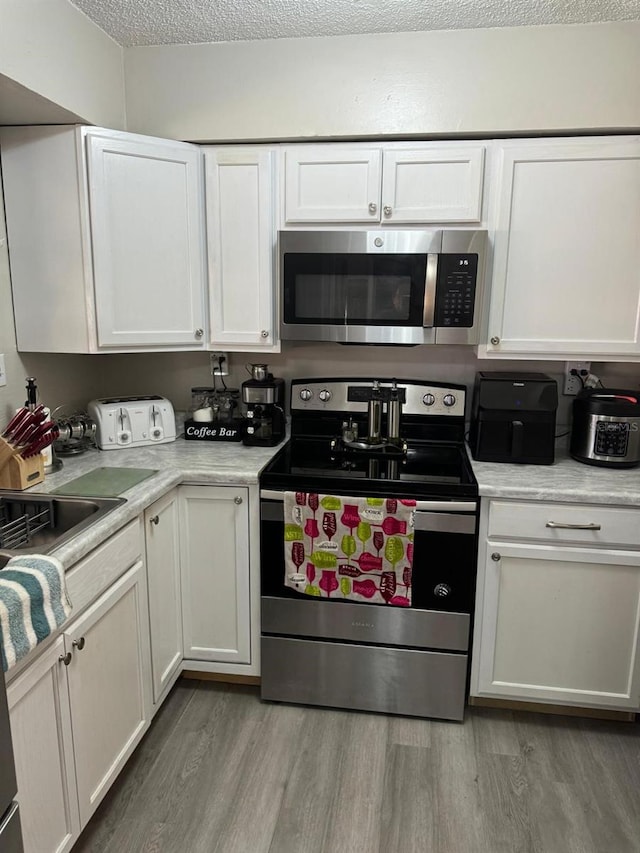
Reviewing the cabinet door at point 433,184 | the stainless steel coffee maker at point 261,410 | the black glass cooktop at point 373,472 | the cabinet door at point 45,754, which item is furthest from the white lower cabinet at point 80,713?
the cabinet door at point 433,184

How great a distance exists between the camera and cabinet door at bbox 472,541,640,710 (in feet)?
6.56

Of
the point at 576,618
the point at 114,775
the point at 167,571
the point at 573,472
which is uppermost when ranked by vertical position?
the point at 573,472

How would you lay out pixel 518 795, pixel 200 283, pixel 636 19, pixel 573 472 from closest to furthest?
pixel 518 795, pixel 636 19, pixel 573 472, pixel 200 283

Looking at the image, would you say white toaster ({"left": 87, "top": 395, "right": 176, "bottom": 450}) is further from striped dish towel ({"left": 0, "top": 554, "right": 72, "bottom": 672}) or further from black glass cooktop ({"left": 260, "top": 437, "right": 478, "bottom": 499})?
striped dish towel ({"left": 0, "top": 554, "right": 72, "bottom": 672})

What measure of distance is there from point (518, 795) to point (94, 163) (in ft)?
8.06

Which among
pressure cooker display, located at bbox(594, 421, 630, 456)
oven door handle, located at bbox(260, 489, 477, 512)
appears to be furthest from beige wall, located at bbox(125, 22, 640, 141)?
oven door handle, located at bbox(260, 489, 477, 512)

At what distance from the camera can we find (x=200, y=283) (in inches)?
91.4

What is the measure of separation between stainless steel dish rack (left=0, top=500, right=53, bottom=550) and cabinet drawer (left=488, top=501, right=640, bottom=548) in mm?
1410

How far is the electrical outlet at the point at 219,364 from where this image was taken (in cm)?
268

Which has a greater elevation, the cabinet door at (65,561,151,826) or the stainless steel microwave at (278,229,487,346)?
the stainless steel microwave at (278,229,487,346)

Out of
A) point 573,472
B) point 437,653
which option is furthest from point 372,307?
point 437,653

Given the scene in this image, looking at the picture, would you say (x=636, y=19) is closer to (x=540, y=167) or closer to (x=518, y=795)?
(x=540, y=167)

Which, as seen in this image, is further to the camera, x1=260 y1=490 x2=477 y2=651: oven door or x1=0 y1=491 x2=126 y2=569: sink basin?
x1=260 y1=490 x2=477 y2=651: oven door

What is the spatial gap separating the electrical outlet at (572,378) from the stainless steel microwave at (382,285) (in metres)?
0.56
